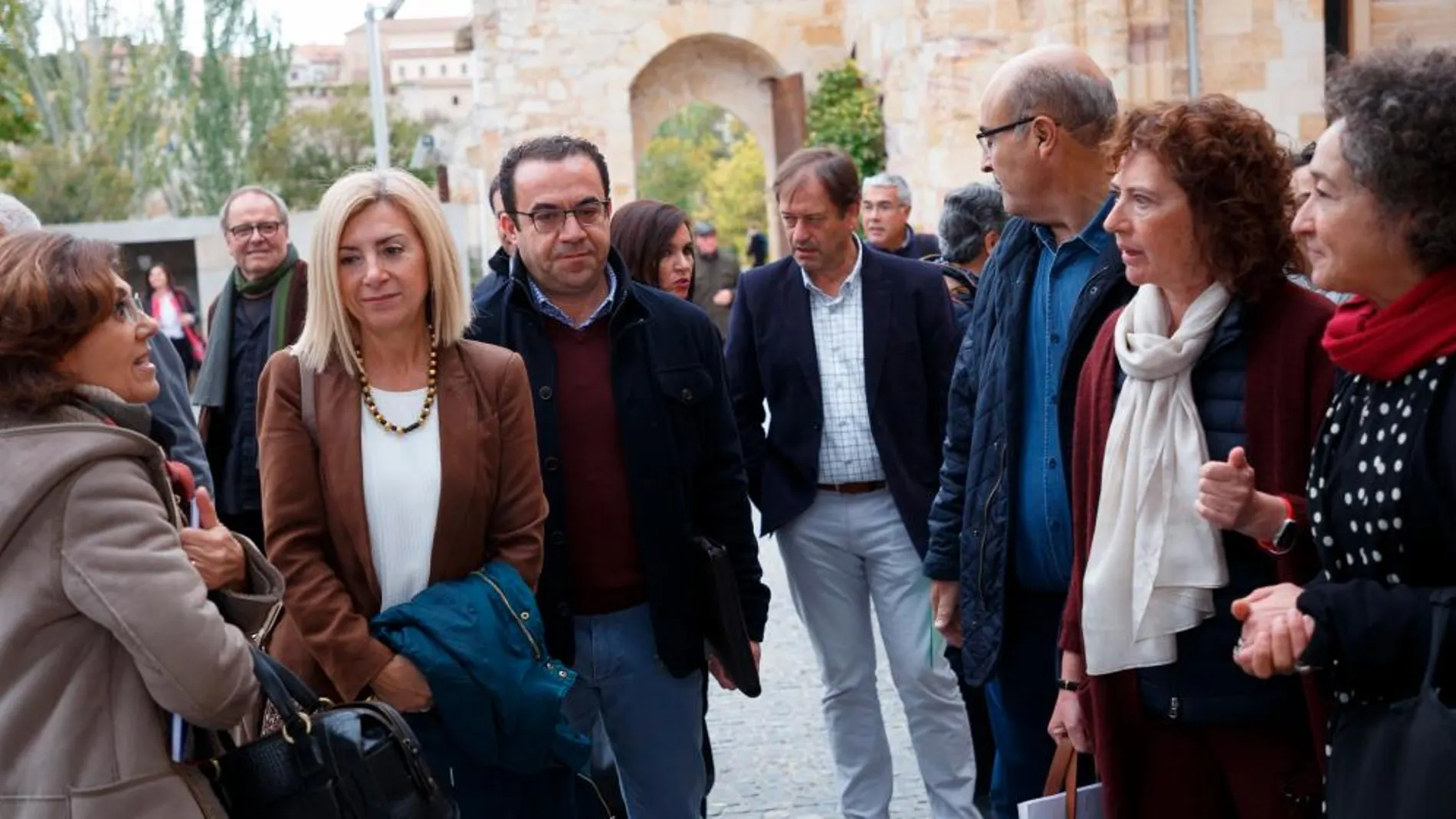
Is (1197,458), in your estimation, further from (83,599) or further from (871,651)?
(871,651)

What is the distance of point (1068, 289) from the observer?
13.2 feet

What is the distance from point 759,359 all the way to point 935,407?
59 cm

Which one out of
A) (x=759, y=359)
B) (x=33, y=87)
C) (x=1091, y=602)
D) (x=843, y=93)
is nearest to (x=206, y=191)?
(x=33, y=87)

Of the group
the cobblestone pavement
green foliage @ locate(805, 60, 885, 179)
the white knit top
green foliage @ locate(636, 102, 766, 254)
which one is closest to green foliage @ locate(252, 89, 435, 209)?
green foliage @ locate(636, 102, 766, 254)

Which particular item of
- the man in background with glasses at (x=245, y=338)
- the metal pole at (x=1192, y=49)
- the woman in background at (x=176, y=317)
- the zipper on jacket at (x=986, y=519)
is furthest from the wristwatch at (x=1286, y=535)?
the woman in background at (x=176, y=317)

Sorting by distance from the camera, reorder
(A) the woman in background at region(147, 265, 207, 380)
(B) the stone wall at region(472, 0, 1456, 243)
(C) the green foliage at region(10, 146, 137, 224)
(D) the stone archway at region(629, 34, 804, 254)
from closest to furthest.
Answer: (B) the stone wall at region(472, 0, 1456, 243)
(A) the woman in background at region(147, 265, 207, 380)
(D) the stone archway at region(629, 34, 804, 254)
(C) the green foliage at region(10, 146, 137, 224)

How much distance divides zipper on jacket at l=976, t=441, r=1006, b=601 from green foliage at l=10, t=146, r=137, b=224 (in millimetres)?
30476

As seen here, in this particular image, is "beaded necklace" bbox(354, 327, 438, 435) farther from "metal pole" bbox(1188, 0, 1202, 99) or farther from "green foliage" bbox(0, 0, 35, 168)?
"metal pole" bbox(1188, 0, 1202, 99)

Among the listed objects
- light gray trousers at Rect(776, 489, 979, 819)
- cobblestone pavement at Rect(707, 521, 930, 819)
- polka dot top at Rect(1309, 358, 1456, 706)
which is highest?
polka dot top at Rect(1309, 358, 1456, 706)

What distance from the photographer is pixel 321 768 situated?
3.04 metres

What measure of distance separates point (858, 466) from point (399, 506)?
2014 millimetres

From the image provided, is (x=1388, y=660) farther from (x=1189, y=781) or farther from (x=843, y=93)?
(x=843, y=93)

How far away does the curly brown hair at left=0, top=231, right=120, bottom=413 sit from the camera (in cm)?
289

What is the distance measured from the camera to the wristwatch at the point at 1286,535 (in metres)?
3.09
